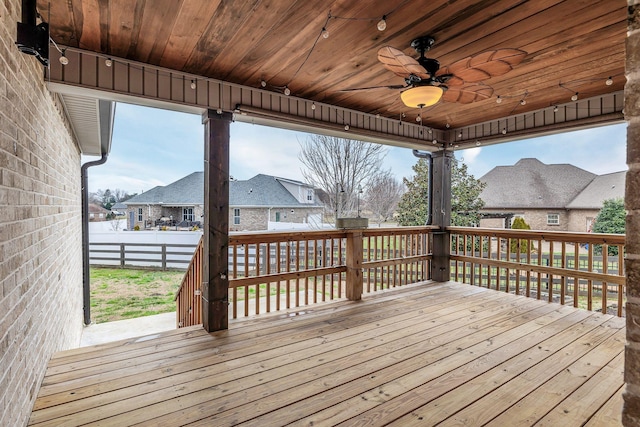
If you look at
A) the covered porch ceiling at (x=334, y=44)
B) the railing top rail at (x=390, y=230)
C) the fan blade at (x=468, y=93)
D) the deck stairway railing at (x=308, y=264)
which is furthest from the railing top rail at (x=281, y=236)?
the fan blade at (x=468, y=93)

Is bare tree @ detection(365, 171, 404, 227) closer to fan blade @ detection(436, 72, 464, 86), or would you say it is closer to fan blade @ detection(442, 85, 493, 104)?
fan blade @ detection(442, 85, 493, 104)

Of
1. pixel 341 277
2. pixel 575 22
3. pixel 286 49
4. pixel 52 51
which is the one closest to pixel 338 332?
pixel 341 277

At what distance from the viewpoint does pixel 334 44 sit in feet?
7.86

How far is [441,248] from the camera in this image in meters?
5.05

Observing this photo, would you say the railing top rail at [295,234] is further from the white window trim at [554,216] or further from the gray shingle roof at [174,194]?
the white window trim at [554,216]

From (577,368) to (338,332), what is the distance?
185 cm

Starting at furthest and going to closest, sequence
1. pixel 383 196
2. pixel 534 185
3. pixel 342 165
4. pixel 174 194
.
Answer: pixel 534 185 → pixel 174 194 → pixel 383 196 → pixel 342 165

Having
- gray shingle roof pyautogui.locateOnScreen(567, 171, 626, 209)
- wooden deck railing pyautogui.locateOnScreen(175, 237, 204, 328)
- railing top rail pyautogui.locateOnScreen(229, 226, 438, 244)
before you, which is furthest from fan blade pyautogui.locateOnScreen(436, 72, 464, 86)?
gray shingle roof pyautogui.locateOnScreen(567, 171, 626, 209)

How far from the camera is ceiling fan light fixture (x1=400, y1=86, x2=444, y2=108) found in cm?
239

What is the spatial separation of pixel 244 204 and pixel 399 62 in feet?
24.1

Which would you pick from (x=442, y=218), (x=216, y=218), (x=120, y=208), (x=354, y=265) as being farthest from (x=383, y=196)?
(x=120, y=208)

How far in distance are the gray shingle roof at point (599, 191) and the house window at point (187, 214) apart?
11.3 meters

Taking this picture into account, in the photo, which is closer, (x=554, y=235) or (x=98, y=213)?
(x=554, y=235)

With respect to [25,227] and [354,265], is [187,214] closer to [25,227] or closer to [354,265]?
[354,265]
